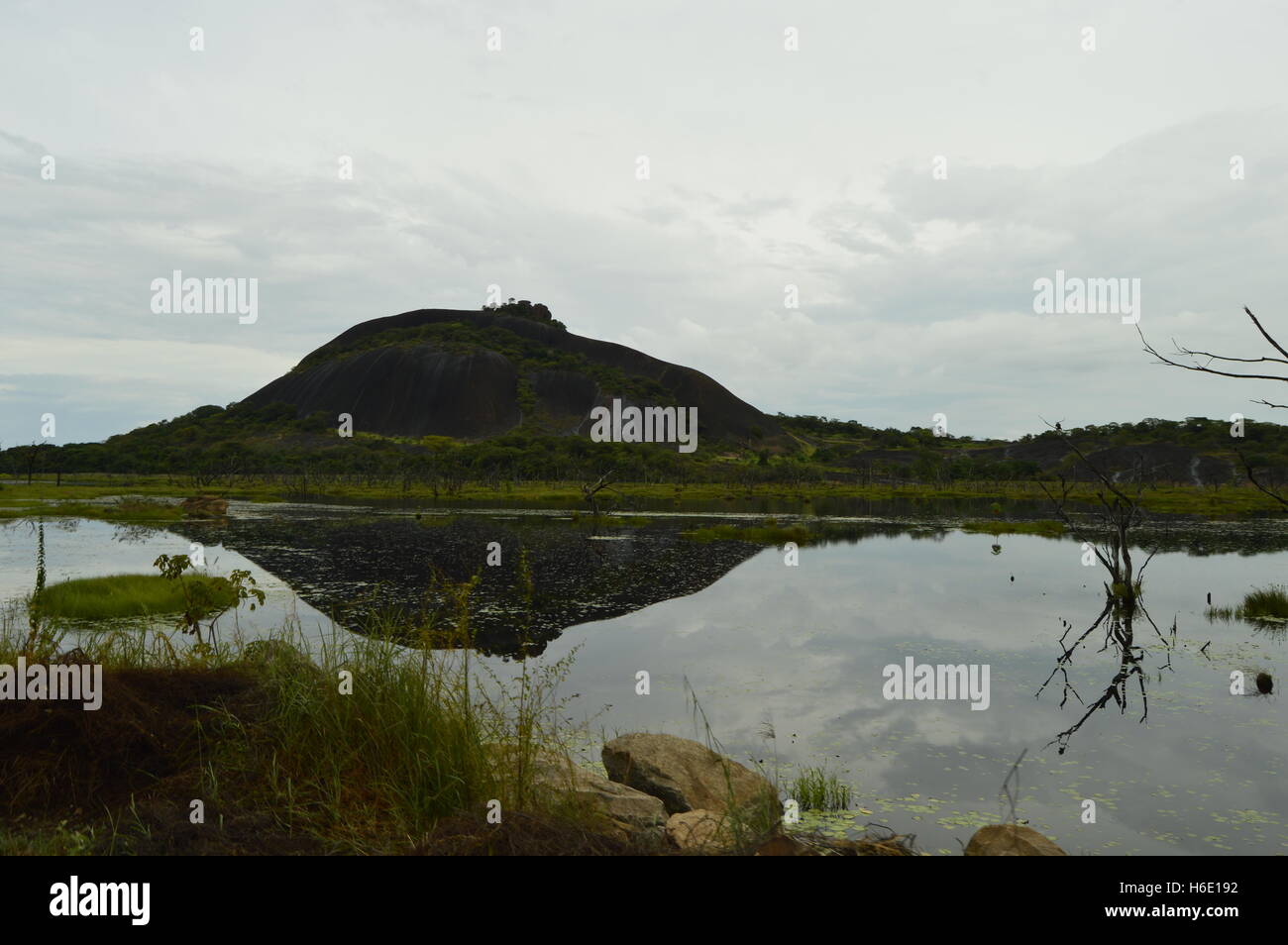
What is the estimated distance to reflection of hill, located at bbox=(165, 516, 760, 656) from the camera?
24.6 meters

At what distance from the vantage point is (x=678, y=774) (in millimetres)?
10664

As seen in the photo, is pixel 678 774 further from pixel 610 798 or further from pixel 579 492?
pixel 579 492

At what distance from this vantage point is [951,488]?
14638 cm

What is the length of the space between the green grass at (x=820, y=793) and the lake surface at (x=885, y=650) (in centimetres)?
29

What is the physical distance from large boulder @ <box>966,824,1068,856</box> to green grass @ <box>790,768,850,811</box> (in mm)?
2820

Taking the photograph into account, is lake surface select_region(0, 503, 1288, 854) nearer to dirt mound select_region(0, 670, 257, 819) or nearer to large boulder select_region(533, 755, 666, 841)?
large boulder select_region(533, 755, 666, 841)

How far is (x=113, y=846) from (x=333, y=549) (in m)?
35.5

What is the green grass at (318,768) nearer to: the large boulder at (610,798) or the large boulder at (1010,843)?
the large boulder at (610,798)

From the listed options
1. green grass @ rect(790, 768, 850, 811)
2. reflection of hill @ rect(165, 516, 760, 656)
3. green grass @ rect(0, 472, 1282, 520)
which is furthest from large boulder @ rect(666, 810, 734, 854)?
green grass @ rect(0, 472, 1282, 520)

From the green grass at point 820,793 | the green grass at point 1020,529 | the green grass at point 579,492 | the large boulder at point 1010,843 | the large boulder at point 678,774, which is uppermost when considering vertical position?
the green grass at point 579,492

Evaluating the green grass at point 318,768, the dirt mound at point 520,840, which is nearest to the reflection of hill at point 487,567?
the green grass at point 318,768

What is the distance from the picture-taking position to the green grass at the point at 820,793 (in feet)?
35.5

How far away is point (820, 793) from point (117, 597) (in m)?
21.5

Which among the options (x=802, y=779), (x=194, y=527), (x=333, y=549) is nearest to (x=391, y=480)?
(x=194, y=527)
